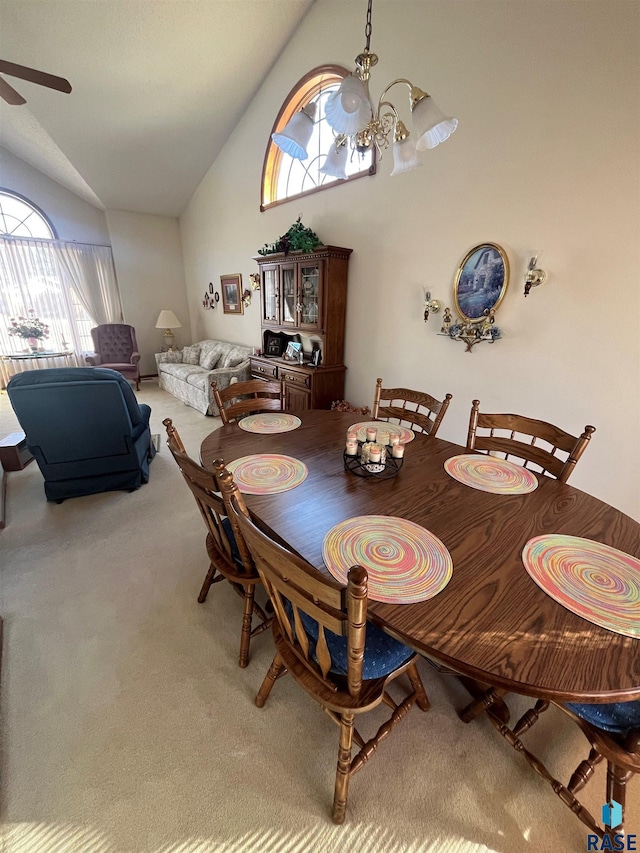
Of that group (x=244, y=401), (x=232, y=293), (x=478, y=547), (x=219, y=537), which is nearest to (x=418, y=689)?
(x=478, y=547)

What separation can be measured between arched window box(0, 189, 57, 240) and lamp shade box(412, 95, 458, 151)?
271 inches

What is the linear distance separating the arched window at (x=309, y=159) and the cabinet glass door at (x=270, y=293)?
88cm

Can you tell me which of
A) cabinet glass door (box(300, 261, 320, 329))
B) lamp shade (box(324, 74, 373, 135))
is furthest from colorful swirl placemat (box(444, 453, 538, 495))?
cabinet glass door (box(300, 261, 320, 329))

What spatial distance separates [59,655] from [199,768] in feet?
2.73

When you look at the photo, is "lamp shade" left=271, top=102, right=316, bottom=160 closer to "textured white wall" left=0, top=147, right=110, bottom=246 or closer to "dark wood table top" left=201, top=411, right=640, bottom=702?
"dark wood table top" left=201, top=411, right=640, bottom=702

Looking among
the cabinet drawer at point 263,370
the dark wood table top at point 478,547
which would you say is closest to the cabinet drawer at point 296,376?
the cabinet drawer at point 263,370

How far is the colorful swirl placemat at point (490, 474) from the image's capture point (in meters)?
1.36

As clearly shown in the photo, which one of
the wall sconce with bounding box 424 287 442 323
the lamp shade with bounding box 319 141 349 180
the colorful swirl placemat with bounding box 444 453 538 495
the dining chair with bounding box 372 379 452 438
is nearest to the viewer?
the colorful swirl placemat with bounding box 444 453 538 495

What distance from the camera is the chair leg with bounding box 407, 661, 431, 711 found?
1186mm

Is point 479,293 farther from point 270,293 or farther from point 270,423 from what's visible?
point 270,293

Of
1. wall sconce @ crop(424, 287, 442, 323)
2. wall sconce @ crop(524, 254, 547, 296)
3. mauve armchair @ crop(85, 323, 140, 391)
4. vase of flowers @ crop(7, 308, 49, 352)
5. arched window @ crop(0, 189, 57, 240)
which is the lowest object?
mauve armchair @ crop(85, 323, 140, 391)

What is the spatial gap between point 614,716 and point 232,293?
5833mm

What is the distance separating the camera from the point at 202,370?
17.4 feet

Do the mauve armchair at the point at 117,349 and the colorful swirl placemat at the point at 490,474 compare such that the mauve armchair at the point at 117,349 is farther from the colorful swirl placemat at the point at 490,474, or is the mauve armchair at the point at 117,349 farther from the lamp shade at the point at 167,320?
the colorful swirl placemat at the point at 490,474
